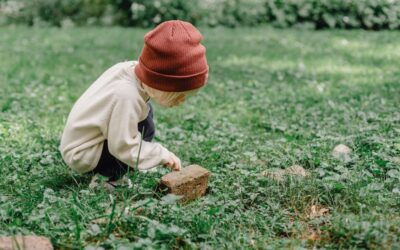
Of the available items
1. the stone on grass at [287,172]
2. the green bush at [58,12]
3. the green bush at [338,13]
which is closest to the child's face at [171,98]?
the stone on grass at [287,172]

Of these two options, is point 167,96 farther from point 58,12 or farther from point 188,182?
point 58,12

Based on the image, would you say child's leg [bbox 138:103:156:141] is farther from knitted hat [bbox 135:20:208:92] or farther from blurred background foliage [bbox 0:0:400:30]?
blurred background foliage [bbox 0:0:400:30]

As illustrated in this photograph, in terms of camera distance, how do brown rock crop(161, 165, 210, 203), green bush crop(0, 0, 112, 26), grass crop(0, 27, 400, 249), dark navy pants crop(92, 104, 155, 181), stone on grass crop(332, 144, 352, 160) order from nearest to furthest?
grass crop(0, 27, 400, 249) < brown rock crop(161, 165, 210, 203) < dark navy pants crop(92, 104, 155, 181) < stone on grass crop(332, 144, 352, 160) < green bush crop(0, 0, 112, 26)

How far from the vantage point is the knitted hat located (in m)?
2.80

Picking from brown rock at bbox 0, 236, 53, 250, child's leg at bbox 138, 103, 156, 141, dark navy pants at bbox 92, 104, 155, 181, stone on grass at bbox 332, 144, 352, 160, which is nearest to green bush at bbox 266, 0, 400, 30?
stone on grass at bbox 332, 144, 352, 160

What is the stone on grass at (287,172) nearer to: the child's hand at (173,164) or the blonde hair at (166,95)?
the child's hand at (173,164)

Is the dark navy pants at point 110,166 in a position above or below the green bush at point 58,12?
above

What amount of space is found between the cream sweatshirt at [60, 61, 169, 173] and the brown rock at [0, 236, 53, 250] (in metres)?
0.79

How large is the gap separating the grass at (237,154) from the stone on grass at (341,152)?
0.06m

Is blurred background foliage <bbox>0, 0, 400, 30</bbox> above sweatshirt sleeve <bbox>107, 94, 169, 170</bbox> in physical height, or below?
below

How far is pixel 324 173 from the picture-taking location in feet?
9.91

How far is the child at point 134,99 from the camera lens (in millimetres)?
2830

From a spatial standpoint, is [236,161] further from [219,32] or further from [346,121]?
[219,32]

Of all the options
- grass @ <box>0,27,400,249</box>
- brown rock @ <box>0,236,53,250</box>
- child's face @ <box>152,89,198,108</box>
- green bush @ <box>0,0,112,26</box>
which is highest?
child's face @ <box>152,89,198,108</box>
